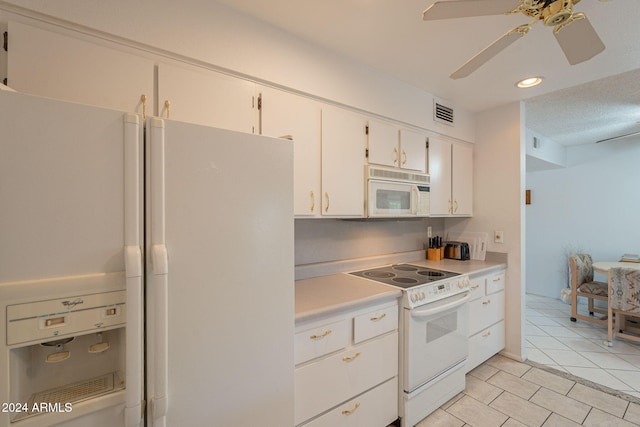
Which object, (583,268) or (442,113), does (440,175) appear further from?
(583,268)

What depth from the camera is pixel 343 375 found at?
1544mm

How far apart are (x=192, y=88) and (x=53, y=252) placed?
957mm

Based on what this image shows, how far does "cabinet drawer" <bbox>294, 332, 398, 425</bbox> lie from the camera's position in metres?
1.39

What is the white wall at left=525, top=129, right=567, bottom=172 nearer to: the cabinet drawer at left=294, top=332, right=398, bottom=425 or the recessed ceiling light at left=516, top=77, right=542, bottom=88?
the recessed ceiling light at left=516, top=77, right=542, bottom=88

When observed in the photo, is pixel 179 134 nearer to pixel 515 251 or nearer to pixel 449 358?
pixel 449 358

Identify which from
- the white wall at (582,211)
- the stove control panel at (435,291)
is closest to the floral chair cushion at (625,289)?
the white wall at (582,211)

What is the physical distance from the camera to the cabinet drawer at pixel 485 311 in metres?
2.40

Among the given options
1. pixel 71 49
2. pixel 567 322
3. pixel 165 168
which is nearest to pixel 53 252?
pixel 165 168

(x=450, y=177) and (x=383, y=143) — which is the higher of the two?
(x=383, y=143)

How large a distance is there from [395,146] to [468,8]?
124 centimetres

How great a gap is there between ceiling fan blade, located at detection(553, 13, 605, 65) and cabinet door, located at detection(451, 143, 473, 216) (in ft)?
5.05

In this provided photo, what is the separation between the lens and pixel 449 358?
2021 millimetres

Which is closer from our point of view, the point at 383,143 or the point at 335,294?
the point at 335,294

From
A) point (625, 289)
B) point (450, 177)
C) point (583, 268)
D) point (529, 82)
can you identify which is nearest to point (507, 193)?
point (450, 177)
